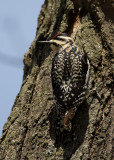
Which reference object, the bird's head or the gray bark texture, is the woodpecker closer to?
the bird's head

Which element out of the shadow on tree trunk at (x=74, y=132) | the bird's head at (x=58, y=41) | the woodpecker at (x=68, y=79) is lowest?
the shadow on tree trunk at (x=74, y=132)

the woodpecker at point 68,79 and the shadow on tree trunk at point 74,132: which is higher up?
the woodpecker at point 68,79

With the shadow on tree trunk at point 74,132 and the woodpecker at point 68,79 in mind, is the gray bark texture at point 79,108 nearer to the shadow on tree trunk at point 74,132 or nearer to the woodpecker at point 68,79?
the shadow on tree trunk at point 74,132

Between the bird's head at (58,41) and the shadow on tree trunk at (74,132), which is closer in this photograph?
the shadow on tree trunk at (74,132)

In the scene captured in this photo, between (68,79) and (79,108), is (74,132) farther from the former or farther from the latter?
(68,79)

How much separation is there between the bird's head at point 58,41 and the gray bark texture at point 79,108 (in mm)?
94

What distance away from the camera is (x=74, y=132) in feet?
12.3

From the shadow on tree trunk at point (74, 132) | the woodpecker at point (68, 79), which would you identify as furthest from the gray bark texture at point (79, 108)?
the woodpecker at point (68, 79)

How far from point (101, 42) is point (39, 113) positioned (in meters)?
1.06

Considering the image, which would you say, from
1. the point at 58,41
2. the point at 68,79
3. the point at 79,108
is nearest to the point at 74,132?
the point at 79,108

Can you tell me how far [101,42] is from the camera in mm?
4289

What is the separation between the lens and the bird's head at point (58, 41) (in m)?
4.35

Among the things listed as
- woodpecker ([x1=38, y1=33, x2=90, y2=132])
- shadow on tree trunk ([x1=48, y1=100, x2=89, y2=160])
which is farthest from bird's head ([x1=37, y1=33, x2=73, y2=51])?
shadow on tree trunk ([x1=48, y1=100, x2=89, y2=160])

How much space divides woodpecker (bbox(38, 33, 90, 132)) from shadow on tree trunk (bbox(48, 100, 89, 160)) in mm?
91
